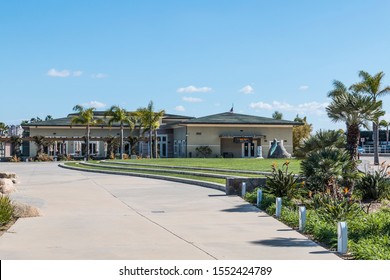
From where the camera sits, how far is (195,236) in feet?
35.0

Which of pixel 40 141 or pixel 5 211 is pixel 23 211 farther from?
pixel 40 141

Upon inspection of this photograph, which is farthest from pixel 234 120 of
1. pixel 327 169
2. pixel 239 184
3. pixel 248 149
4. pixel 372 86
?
pixel 327 169

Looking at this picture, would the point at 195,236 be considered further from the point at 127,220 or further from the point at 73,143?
the point at 73,143

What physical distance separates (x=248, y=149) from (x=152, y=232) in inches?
1999

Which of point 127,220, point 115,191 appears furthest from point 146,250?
point 115,191

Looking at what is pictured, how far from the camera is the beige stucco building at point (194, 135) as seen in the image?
Result: 195 ft

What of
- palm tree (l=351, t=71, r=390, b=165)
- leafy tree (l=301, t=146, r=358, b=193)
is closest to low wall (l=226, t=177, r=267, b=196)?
leafy tree (l=301, t=146, r=358, b=193)

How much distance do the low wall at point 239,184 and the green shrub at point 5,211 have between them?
834cm

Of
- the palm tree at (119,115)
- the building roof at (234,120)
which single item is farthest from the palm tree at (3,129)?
the building roof at (234,120)

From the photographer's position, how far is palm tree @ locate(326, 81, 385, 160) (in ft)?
57.9

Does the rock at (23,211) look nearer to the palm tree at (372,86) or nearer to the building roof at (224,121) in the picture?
the palm tree at (372,86)

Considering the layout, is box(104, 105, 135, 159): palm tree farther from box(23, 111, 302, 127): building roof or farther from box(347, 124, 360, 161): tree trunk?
box(347, 124, 360, 161): tree trunk

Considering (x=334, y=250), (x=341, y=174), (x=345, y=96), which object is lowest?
(x=334, y=250)

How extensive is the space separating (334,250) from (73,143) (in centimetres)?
6016
